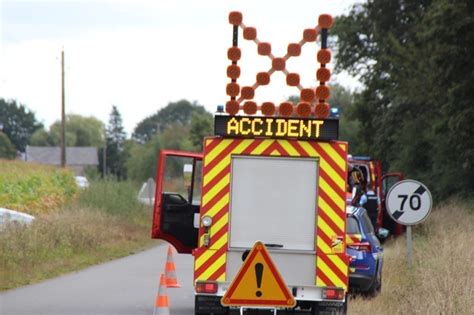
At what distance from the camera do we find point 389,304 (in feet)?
50.3

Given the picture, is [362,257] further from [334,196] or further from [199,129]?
[199,129]

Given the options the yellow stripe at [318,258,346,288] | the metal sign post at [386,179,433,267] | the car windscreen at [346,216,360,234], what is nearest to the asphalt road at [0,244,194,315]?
the car windscreen at [346,216,360,234]

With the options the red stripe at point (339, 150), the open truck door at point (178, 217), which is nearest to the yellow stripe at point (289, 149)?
the red stripe at point (339, 150)

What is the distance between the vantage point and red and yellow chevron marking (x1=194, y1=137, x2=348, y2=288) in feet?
43.9

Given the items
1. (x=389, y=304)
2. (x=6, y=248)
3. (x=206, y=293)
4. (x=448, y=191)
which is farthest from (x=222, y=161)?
(x=448, y=191)

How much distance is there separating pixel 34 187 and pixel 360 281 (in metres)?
27.4

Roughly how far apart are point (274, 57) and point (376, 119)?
37448mm

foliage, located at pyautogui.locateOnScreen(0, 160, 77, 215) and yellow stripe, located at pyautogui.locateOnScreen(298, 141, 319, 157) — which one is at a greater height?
yellow stripe, located at pyautogui.locateOnScreen(298, 141, 319, 157)

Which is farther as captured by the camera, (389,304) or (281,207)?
(389,304)

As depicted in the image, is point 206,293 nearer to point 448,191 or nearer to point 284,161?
point 284,161

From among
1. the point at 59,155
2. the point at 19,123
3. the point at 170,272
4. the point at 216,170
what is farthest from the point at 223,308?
the point at 19,123

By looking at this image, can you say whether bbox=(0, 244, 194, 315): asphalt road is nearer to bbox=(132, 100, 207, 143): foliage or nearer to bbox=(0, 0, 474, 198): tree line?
bbox=(0, 0, 474, 198): tree line

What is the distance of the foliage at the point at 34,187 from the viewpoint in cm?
3944

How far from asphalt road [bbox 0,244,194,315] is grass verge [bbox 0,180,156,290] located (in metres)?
0.71
